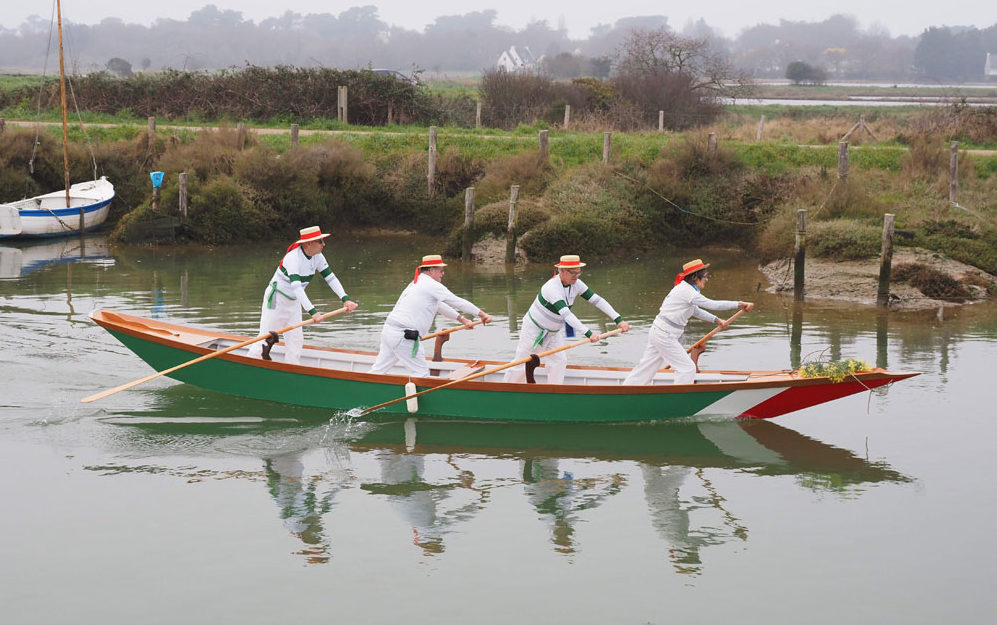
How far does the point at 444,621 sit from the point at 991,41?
162508mm

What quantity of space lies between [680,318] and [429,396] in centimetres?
320

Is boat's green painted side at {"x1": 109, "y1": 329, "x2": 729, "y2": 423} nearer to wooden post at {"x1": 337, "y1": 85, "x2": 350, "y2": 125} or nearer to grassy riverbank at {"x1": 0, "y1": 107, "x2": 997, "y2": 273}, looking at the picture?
grassy riverbank at {"x1": 0, "y1": 107, "x2": 997, "y2": 273}

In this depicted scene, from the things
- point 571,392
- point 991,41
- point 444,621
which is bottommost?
point 444,621

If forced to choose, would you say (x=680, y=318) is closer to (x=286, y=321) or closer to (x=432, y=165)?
(x=286, y=321)

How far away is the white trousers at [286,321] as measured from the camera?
565 inches

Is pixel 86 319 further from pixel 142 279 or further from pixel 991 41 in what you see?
pixel 991 41

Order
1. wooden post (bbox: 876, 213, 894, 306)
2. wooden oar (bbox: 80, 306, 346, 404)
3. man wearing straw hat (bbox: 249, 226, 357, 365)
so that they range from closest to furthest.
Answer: wooden oar (bbox: 80, 306, 346, 404) < man wearing straw hat (bbox: 249, 226, 357, 365) < wooden post (bbox: 876, 213, 894, 306)

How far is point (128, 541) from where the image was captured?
1033 centimetres

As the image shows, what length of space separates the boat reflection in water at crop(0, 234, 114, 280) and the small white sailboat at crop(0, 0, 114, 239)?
26 cm

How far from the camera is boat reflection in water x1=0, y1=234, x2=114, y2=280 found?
2536cm

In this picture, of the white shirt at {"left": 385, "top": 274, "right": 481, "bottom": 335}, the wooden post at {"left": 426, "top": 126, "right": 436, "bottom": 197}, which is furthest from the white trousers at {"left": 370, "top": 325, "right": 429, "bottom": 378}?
the wooden post at {"left": 426, "top": 126, "right": 436, "bottom": 197}

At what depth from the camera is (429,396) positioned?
13789mm

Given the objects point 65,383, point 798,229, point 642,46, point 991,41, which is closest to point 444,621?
point 65,383

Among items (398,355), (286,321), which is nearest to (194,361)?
(286,321)
